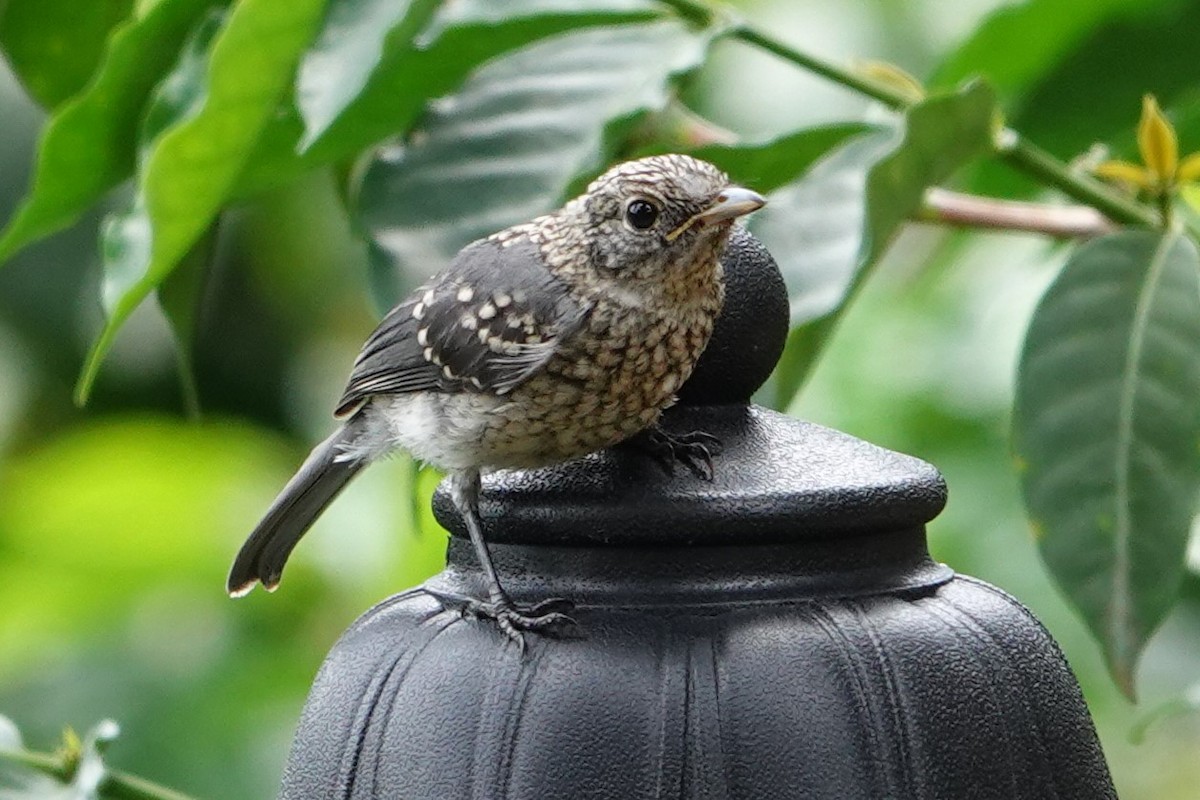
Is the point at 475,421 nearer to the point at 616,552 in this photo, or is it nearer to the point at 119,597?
the point at 616,552

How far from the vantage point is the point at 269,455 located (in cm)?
472

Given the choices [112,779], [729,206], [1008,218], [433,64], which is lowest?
[112,779]

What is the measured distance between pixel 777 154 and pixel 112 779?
116 cm

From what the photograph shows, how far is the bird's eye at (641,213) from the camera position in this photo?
6.67 feet

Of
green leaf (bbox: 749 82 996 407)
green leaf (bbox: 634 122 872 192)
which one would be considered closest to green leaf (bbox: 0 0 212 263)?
green leaf (bbox: 634 122 872 192)

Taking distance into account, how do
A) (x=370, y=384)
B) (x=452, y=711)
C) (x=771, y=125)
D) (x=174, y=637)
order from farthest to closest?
(x=771, y=125)
(x=174, y=637)
(x=370, y=384)
(x=452, y=711)

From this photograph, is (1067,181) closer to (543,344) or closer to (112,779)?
(543,344)

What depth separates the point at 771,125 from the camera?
4902 millimetres

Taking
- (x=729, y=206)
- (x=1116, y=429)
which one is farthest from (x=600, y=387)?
(x=1116, y=429)

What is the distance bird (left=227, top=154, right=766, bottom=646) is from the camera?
196cm

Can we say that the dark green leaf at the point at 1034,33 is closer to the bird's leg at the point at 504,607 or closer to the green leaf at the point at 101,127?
the green leaf at the point at 101,127

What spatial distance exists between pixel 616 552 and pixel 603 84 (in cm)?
87

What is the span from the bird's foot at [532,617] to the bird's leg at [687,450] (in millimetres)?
179

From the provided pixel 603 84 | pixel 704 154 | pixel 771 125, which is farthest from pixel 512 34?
pixel 771 125
